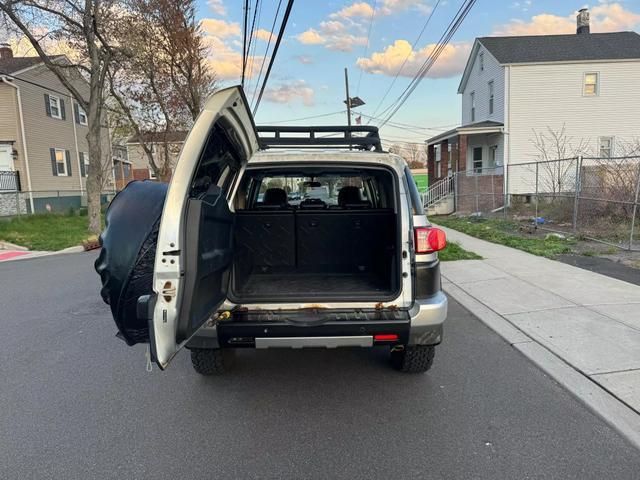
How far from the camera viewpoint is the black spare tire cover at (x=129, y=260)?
2621mm

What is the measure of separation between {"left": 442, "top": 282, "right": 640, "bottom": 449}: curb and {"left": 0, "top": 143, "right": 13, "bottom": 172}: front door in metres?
22.0

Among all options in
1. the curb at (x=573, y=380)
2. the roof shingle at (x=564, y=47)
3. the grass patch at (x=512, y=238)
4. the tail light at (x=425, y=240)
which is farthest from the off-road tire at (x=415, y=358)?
the roof shingle at (x=564, y=47)

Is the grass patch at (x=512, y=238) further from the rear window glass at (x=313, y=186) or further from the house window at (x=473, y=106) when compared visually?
the house window at (x=473, y=106)

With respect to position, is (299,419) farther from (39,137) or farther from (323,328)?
(39,137)

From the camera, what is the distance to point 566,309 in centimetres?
520

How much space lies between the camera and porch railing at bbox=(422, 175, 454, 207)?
68.0 feet

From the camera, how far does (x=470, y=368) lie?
155 inches

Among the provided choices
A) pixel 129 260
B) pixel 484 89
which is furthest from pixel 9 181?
pixel 484 89

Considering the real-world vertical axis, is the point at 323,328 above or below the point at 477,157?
below

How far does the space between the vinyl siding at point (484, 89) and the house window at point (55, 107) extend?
21.7 meters

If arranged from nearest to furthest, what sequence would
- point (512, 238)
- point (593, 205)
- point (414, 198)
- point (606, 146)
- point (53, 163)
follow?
point (414, 198), point (512, 238), point (593, 205), point (606, 146), point (53, 163)

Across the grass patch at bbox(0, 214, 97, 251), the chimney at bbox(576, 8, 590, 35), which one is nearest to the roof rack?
the grass patch at bbox(0, 214, 97, 251)

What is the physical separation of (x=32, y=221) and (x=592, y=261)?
718 inches

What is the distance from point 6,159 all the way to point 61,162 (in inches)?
145
